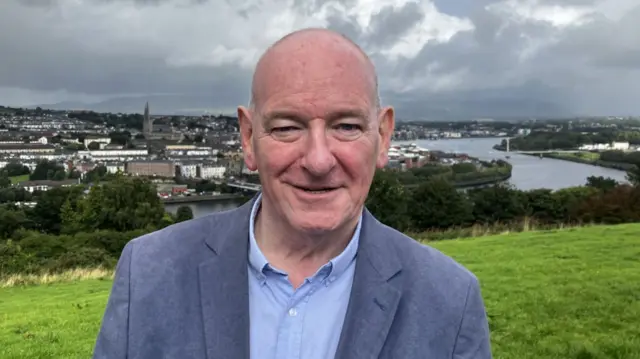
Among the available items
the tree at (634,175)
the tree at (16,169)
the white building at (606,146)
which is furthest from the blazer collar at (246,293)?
the white building at (606,146)

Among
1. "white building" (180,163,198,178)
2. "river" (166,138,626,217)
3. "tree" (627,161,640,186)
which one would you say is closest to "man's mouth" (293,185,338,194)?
"river" (166,138,626,217)

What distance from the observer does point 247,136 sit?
1.46 meters

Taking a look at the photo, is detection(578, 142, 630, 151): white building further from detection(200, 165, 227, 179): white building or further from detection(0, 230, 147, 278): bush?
detection(0, 230, 147, 278): bush

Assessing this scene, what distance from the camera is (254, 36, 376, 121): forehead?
4.35 ft

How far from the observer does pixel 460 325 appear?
1.45 meters

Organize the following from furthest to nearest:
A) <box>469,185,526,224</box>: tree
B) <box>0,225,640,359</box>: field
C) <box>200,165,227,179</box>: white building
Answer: <box>200,165,227,179</box>: white building < <box>469,185,526,224</box>: tree < <box>0,225,640,359</box>: field

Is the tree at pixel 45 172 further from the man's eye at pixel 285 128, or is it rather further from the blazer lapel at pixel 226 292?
the man's eye at pixel 285 128

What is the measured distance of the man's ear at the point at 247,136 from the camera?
4.71 feet

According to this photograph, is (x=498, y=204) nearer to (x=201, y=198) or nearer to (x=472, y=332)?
(x=201, y=198)

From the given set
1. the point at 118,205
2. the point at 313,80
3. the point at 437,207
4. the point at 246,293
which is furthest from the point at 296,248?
the point at 118,205

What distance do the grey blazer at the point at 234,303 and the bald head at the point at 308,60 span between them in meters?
0.37

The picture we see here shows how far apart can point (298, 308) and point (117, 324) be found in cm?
41

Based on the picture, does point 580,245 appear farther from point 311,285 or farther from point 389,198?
point 389,198

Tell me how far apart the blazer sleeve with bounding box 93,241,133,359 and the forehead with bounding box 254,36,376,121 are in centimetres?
51
